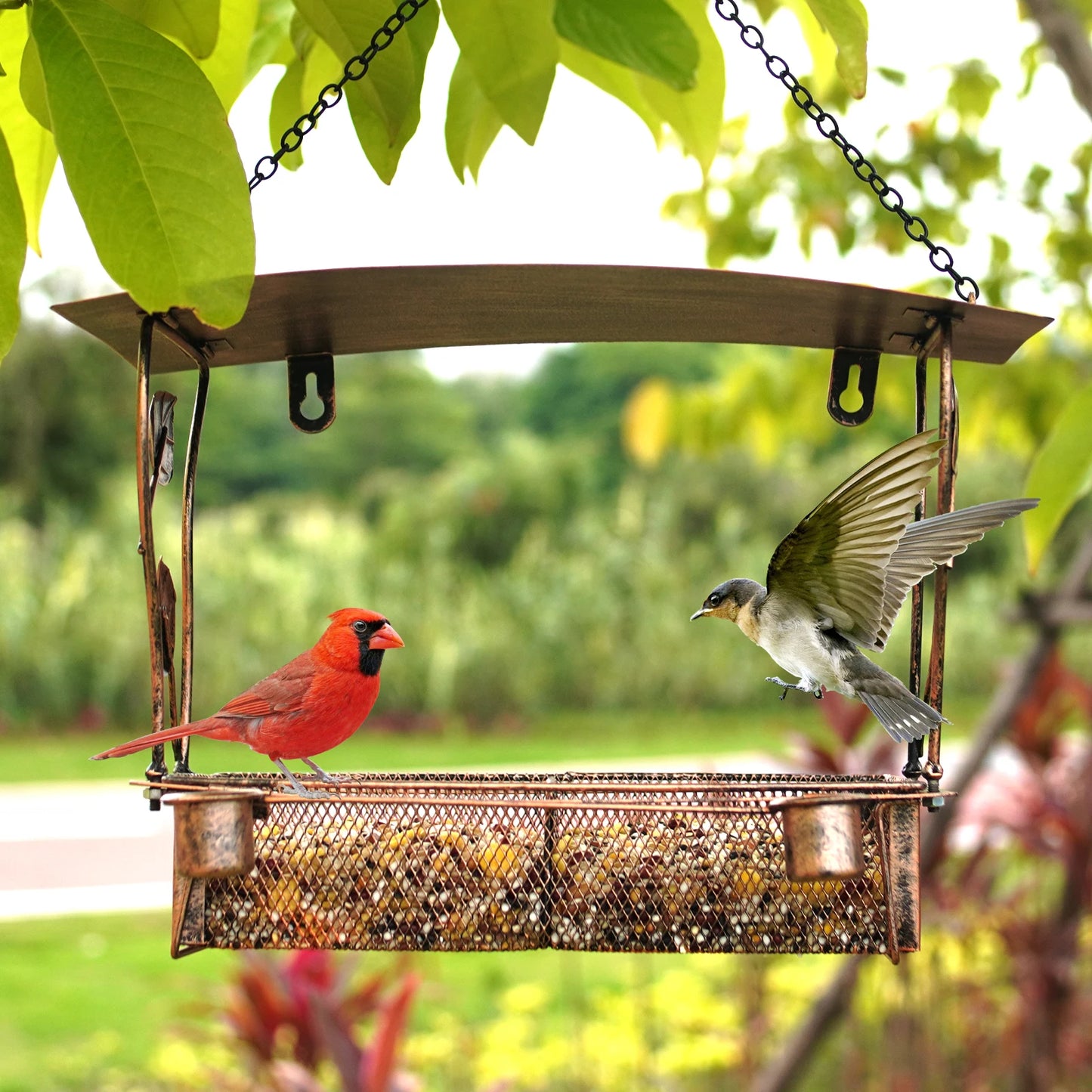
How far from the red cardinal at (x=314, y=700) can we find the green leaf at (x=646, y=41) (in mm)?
762

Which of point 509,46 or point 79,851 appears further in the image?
point 79,851

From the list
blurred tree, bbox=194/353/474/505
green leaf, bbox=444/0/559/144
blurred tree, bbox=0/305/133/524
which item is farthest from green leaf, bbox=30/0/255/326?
blurred tree, bbox=0/305/133/524

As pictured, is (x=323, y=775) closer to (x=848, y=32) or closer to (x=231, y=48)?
(x=231, y=48)

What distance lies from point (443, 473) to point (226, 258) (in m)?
13.5

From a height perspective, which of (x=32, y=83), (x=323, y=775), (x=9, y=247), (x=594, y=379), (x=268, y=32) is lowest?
(x=323, y=775)

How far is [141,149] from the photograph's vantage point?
105 centimetres

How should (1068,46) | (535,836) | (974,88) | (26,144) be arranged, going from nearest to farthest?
(26,144)
(535,836)
(1068,46)
(974,88)

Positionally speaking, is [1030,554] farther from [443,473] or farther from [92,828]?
[443,473]

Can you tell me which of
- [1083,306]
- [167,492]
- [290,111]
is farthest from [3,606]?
[290,111]

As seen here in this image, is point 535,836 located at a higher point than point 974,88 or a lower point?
lower

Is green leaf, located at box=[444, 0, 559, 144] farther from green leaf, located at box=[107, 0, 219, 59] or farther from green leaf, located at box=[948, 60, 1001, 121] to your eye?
green leaf, located at box=[948, 60, 1001, 121]

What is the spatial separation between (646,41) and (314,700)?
3.02 ft

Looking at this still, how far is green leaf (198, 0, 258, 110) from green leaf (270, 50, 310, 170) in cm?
10

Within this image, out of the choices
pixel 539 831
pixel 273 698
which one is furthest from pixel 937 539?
pixel 273 698
